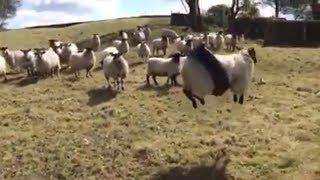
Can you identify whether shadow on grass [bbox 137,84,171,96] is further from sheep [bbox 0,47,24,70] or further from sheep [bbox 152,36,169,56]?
sheep [bbox 152,36,169,56]

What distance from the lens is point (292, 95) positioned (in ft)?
80.6

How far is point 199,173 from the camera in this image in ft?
56.6

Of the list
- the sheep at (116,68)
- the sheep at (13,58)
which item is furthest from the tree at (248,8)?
the sheep at (116,68)

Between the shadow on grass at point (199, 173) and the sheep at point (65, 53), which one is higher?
the sheep at point (65, 53)

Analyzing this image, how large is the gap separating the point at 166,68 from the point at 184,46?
811cm

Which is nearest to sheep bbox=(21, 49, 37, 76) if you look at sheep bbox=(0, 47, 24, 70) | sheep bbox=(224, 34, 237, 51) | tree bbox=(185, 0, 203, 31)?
sheep bbox=(0, 47, 24, 70)

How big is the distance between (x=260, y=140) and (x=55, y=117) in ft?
22.5

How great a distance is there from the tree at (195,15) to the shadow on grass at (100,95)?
27.9 m

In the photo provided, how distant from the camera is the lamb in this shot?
107 ft

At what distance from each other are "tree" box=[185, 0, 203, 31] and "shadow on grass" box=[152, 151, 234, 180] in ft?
115

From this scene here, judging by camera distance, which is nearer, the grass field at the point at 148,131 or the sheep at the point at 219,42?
the grass field at the point at 148,131

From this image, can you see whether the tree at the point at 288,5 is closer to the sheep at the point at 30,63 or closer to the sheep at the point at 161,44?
the sheep at the point at 161,44

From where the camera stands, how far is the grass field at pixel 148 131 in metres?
17.8

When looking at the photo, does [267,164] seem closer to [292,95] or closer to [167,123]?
[167,123]
